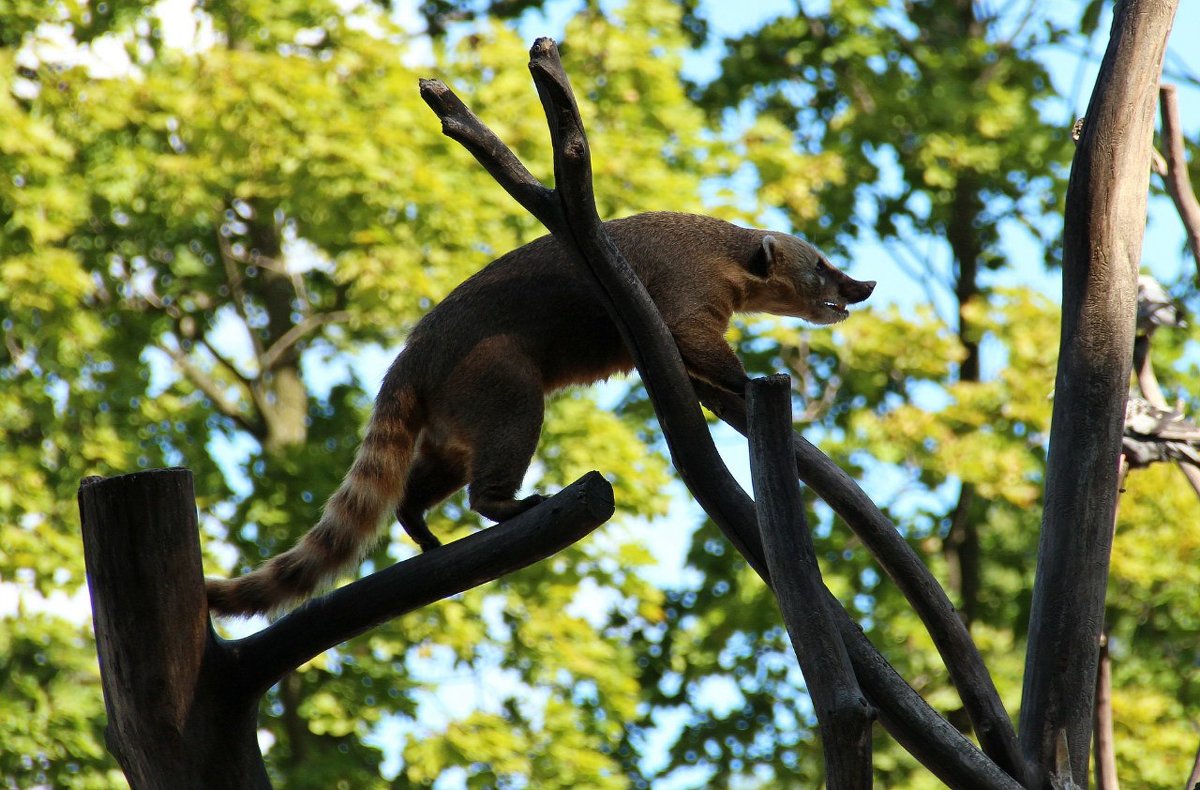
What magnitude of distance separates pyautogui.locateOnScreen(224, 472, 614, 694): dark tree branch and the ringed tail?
0.32 metres

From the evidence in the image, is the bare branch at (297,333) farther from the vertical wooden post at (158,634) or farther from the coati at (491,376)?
the vertical wooden post at (158,634)

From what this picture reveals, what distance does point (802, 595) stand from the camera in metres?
3.74

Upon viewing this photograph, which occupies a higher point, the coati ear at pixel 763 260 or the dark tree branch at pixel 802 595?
the coati ear at pixel 763 260

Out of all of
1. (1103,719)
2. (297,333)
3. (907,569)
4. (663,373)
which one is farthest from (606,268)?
(297,333)

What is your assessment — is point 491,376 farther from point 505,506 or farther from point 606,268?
point 606,268

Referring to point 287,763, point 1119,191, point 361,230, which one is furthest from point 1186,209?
point 287,763

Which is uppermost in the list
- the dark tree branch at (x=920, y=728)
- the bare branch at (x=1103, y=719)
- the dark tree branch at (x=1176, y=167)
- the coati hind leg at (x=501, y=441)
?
the dark tree branch at (x=1176, y=167)

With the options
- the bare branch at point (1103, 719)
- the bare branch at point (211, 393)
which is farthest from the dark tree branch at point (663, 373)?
the bare branch at point (211, 393)

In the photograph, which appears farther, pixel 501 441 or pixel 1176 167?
pixel 1176 167

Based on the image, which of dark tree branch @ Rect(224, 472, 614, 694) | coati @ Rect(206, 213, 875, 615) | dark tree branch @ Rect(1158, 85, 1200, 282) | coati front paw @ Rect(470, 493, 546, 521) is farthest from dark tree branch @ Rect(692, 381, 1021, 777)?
dark tree branch @ Rect(1158, 85, 1200, 282)

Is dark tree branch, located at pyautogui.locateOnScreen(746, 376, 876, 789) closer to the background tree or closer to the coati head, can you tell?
the coati head

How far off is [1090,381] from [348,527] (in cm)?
256

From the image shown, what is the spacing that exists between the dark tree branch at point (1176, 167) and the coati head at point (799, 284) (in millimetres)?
1281

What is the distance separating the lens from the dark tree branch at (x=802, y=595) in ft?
11.6
